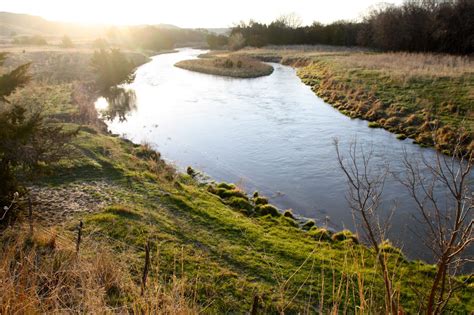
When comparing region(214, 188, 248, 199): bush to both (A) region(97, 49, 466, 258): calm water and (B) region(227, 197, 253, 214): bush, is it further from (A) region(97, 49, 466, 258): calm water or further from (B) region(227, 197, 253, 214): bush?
(A) region(97, 49, 466, 258): calm water

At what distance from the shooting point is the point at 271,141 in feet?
71.8

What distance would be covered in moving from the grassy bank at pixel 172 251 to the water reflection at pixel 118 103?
466 inches

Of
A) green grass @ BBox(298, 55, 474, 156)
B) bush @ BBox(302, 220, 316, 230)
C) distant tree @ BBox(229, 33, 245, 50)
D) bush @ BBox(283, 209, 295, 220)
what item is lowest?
bush @ BBox(302, 220, 316, 230)

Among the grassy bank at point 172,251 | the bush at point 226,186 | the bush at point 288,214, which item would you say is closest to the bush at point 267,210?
the grassy bank at point 172,251

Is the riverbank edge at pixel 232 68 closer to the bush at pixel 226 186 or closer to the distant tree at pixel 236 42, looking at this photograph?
the distant tree at pixel 236 42

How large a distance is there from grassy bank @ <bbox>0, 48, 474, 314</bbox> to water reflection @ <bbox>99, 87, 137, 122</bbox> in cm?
1184

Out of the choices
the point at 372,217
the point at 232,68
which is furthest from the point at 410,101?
the point at 232,68

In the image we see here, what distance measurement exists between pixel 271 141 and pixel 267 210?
9.26 metres

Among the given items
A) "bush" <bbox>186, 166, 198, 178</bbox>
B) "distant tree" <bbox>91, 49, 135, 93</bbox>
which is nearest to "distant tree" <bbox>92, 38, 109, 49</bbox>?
"distant tree" <bbox>91, 49, 135, 93</bbox>

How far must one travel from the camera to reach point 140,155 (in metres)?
17.2

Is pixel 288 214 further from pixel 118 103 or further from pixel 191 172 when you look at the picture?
pixel 118 103

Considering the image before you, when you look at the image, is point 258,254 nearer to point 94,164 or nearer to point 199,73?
point 94,164

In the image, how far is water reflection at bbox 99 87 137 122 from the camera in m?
27.3

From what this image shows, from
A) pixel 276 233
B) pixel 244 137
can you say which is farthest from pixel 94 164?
pixel 244 137
